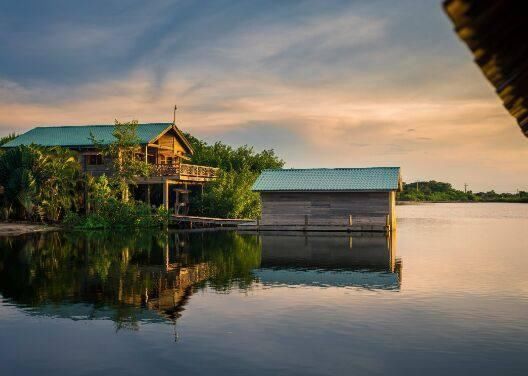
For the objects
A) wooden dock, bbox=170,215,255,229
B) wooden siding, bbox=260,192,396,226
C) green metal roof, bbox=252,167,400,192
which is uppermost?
green metal roof, bbox=252,167,400,192

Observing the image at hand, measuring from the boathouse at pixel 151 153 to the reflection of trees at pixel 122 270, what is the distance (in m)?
12.8

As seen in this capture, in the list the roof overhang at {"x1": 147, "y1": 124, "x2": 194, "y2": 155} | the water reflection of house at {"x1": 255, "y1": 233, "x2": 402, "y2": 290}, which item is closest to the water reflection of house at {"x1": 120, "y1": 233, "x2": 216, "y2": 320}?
the water reflection of house at {"x1": 255, "y1": 233, "x2": 402, "y2": 290}

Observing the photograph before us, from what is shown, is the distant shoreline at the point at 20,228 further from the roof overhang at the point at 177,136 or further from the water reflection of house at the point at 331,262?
Answer: the water reflection of house at the point at 331,262

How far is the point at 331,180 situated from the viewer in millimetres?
51781

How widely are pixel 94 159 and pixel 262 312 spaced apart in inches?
1762

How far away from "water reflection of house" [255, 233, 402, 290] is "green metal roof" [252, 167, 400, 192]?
5.99 meters

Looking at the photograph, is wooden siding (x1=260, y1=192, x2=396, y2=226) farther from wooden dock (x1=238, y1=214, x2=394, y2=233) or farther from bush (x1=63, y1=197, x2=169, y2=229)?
bush (x1=63, y1=197, x2=169, y2=229)

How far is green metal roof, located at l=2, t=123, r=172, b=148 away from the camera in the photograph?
5856 cm

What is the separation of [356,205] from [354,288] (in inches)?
1109

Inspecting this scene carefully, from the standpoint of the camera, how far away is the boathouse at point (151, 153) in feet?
182

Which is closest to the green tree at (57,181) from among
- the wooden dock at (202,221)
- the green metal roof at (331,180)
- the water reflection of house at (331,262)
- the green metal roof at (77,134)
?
the green metal roof at (77,134)

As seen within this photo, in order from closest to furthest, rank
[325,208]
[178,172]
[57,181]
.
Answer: [325,208]
[57,181]
[178,172]

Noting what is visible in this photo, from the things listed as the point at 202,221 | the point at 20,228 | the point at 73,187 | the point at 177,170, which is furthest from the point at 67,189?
the point at 202,221

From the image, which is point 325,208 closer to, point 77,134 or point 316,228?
point 316,228
